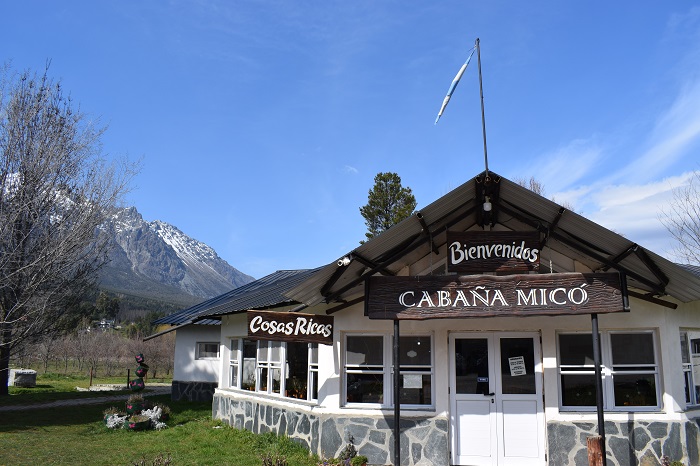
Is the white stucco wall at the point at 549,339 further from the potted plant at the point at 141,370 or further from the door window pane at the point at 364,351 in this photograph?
the potted plant at the point at 141,370

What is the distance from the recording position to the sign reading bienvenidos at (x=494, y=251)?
8.52m

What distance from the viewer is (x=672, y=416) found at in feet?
30.2

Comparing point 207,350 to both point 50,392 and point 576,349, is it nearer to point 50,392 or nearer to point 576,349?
point 50,392

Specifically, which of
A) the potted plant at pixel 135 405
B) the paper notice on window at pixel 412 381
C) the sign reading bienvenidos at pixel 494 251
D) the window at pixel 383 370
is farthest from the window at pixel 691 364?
the potted plant at pixel 135 405

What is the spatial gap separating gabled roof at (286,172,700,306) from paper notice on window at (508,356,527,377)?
1.67m

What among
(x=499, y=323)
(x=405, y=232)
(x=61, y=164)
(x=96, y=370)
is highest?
(x=61, y=164)

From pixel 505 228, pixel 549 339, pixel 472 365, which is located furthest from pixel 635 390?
pixel 505 228

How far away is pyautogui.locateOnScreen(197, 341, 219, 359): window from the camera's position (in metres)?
22.2

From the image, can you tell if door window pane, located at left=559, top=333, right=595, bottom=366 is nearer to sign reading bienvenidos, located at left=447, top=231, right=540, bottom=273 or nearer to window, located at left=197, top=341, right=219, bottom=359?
sign reading bienvenidos, located at left=447, top=231, right=540, bottom=273

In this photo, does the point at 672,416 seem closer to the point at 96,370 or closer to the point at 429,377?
the point at 429,377

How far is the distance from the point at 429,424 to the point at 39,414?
13.6 m

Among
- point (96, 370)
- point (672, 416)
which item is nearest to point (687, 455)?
point (672, 416)

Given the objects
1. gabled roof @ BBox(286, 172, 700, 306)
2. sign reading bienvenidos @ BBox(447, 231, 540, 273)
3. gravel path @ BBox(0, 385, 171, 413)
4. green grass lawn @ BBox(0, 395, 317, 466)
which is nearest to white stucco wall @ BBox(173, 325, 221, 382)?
gravel path @ BBox(0, 385, 171, 413)

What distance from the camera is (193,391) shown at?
21.9 m
